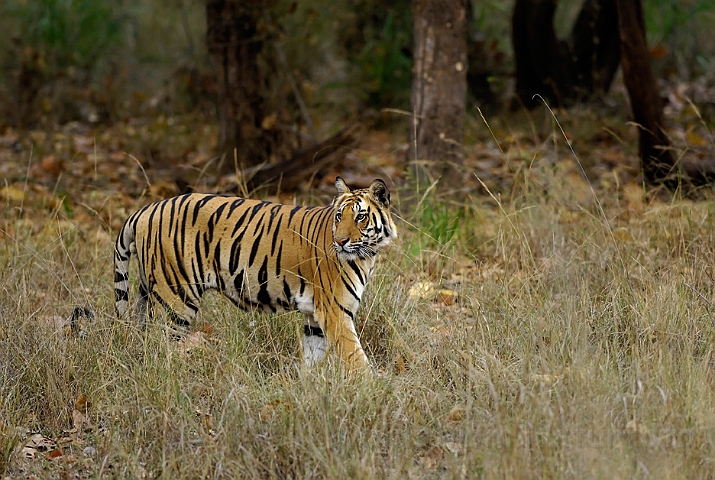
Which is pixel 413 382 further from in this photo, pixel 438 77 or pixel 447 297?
pixel 438 77

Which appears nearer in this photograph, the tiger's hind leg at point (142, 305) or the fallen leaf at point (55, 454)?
the fallen leaf at point (55, 454)

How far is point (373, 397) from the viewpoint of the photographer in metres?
3.89

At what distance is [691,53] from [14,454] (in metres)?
11.9

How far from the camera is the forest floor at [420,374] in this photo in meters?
3.41

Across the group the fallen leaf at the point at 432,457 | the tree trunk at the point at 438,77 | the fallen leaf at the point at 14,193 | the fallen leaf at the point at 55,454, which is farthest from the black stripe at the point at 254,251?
the fallen leaf at the point at 14,193

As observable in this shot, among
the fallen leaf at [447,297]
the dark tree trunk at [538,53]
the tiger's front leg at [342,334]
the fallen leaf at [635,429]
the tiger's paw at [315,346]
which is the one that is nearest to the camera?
the fallen leaf at [635,429]

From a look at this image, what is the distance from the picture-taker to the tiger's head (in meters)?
4.27

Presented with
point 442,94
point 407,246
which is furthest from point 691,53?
point 407,246

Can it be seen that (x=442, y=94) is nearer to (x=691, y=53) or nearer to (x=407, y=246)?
(x=407, y=246)

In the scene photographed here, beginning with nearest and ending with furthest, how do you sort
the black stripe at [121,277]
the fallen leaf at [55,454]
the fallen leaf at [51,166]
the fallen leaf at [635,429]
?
the fallen leaf at [635,429] < the fallen leaf at [55,454] < the black stripe at [121,277] < the fallen leaf at [51,166]

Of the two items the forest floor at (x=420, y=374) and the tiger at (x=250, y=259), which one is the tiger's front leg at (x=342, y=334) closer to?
the tiger at (x=250, y=259)

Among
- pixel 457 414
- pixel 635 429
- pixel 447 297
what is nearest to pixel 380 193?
pixel 447 297

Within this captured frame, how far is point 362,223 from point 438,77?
9.70ft

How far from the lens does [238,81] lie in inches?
331
